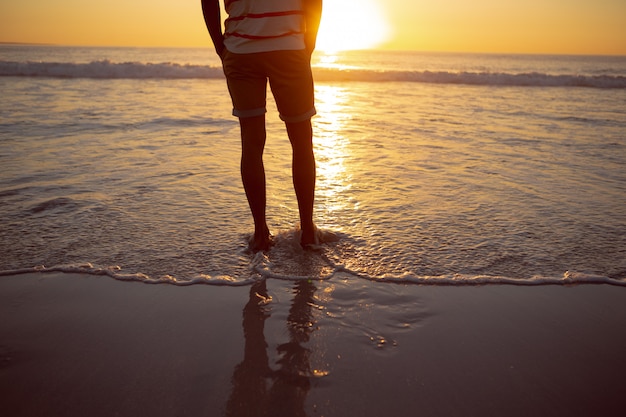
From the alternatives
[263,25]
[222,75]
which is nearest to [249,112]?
[263,25]

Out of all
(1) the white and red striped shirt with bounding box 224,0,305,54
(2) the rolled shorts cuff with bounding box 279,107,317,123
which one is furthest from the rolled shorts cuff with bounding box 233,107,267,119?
(1) the white and red striped shirt with bounding box 224,0,305,54

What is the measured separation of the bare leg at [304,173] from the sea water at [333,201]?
0.14 m

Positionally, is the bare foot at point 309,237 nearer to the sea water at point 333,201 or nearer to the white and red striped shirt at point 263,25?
the sea water at point 333,201

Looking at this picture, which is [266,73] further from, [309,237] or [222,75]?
[222,75]

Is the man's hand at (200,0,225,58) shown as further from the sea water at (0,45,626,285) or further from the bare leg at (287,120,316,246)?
the sea water at (0,45,626,285)

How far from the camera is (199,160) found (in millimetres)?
4227

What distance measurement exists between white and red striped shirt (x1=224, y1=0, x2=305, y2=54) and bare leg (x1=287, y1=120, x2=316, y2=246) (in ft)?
1.38

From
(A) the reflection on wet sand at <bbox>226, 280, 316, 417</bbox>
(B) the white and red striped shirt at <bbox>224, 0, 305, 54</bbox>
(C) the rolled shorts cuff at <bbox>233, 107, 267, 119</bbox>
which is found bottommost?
(A) the reflection on wet sand at <bbox>226, 280, 316, 417</bbox>

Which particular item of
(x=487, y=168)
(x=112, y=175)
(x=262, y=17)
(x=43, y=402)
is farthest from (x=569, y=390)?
(x=112, y=175)

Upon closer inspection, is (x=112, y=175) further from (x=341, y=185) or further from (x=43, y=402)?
(x=43, y=402)

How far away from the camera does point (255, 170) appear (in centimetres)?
232

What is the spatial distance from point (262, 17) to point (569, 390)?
195cm

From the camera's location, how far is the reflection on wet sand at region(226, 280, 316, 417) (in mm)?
1254

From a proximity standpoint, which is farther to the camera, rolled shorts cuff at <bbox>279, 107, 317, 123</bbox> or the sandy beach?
rolled shorts cuff at <bbox>279, 107, 317, 123</bbox>
